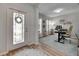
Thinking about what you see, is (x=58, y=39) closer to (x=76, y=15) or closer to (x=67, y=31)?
(x=67, y=31)

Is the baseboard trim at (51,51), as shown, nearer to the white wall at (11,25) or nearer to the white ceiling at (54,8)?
the white wall at (11,25)

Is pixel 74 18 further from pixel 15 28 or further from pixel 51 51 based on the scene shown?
pixel 15 28

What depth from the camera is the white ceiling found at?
5.67ft

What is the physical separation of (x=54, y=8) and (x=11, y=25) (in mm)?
897

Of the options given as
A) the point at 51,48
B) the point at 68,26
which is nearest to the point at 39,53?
the point at 51,48

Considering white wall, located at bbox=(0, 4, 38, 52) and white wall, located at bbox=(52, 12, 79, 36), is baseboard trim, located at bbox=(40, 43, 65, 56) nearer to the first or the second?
white wall, located at bbox=(0, 4, 38, 52)

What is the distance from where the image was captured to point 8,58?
70.4 inches

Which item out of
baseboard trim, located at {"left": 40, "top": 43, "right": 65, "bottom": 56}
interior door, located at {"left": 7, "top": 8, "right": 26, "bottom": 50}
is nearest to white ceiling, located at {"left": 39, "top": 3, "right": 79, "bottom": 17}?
interior door, located at {"left": 7, "top": 8, "right": 26, "bottom": 50}

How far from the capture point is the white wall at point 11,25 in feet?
5.36

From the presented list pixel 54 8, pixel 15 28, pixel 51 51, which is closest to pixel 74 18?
pixel 54 8

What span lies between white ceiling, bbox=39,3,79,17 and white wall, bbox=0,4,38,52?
0.50 ft

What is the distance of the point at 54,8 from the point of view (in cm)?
178

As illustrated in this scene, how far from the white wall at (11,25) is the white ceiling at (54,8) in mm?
153

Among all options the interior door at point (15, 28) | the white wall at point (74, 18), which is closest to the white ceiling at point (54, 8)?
the white wall at point (74, 18)
